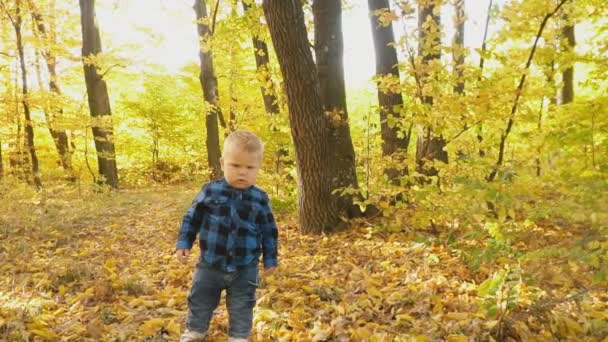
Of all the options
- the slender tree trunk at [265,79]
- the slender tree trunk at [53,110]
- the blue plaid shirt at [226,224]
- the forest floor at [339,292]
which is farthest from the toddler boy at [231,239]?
the slender tree trunk at [53,110]

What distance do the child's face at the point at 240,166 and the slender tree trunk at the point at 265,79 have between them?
12.5 ft

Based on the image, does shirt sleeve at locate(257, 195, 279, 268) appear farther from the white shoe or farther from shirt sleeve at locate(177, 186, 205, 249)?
the white shoe

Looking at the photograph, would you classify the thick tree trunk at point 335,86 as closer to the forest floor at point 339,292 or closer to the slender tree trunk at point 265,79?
the forest floor at point 339,292

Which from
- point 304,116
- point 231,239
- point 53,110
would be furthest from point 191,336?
point 53,110

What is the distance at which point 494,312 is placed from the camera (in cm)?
273

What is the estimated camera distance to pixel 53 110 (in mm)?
13273

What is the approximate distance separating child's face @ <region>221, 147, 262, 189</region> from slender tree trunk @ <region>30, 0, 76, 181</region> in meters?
12.1

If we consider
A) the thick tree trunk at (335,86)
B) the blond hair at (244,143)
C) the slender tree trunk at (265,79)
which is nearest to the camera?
the blond hair at (244,143)

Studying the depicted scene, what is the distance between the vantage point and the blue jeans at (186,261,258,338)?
112 inches

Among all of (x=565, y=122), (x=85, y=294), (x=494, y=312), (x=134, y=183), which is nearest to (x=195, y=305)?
(x=85, y=294)

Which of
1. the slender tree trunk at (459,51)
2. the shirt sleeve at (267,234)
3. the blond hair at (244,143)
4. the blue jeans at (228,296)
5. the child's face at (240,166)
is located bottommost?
the blue jeans at (228,296)

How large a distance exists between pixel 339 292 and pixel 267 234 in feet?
4.12

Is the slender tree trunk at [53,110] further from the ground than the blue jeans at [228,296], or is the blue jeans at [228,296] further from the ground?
the slender tree trunk at [53,110]

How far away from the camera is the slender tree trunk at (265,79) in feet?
21.6
